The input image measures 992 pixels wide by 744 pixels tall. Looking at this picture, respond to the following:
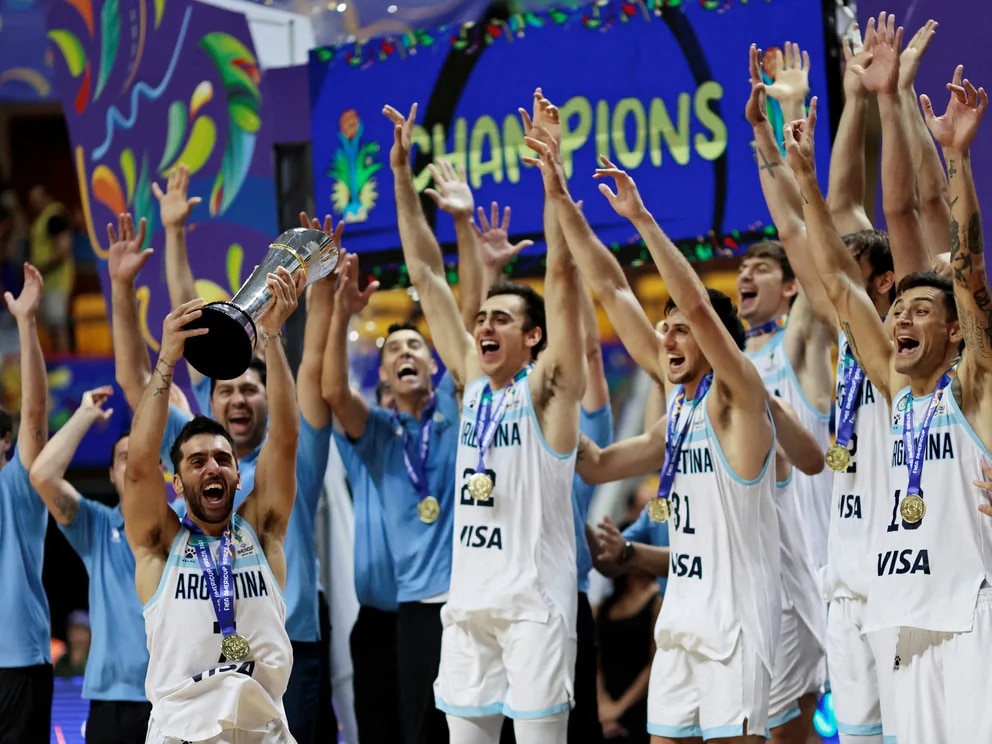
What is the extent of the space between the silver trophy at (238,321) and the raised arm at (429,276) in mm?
1153

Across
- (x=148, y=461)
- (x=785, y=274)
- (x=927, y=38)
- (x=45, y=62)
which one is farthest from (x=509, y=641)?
(x=45, y=62)

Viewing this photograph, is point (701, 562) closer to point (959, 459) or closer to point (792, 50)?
point (959, 459)

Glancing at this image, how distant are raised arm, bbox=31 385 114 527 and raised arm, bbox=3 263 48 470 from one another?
0.40 feet

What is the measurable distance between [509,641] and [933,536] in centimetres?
163

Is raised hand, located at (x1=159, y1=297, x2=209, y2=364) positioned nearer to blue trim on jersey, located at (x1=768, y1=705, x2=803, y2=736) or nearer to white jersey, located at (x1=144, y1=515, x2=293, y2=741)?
white jersey, located at (x1=144, y1=515, x2=293, y2=741)

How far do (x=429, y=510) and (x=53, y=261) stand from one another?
267 inches

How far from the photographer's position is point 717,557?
4.82m

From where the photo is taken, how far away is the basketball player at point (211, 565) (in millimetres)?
4445

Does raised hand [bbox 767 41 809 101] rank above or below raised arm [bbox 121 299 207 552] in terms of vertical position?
above

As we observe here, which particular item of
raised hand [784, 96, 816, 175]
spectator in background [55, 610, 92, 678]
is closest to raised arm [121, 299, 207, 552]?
raised hand [784, 96, 816, 175]

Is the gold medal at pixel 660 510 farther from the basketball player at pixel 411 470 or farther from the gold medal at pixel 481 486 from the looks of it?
the basketball player at pixel 411 470

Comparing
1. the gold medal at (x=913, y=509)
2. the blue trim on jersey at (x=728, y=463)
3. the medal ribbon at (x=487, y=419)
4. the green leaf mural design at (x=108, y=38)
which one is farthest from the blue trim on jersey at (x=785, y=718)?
the green leaf mural design at (x=108, y=38)

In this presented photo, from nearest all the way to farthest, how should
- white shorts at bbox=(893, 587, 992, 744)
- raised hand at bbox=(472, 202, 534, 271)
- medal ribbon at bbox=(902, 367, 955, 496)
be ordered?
white shorts at bbox=(893, 587, 992, 744) → medal ribbon at bbox=(902, 367, 955, 496) → raised hand at bbox=(472, 202, 534, 271)

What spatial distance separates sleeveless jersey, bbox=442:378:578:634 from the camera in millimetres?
5223
